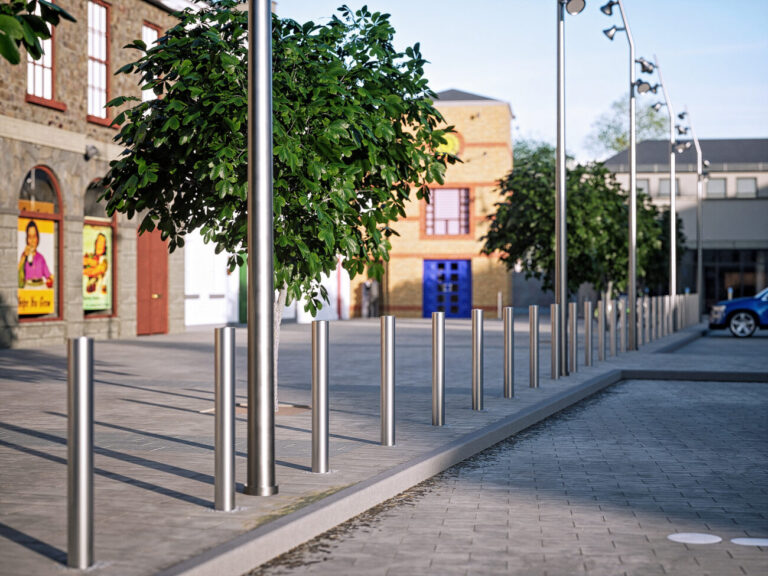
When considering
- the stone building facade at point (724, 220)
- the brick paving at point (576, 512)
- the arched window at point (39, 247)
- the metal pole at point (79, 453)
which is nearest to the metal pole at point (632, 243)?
the brick paving at point (576, 512)

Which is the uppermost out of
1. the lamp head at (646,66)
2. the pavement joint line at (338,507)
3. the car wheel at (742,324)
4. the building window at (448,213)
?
the lamp head at (646,66)

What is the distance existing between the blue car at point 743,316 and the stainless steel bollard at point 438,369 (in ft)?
78.6

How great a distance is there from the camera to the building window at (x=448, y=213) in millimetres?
49031

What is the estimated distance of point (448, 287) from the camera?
49062 mm

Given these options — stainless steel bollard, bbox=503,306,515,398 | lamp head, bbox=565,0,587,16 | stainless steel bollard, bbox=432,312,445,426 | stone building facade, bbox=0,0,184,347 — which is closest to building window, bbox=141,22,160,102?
Result: stone building facade, bbox=0,0,184,347

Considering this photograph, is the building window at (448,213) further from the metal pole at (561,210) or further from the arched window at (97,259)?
the metal pole at (561,210)

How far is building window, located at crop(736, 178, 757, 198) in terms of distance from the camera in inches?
2504

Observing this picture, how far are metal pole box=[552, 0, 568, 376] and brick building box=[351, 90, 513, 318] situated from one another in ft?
104

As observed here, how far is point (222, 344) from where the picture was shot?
5797 mm

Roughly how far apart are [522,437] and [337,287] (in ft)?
118

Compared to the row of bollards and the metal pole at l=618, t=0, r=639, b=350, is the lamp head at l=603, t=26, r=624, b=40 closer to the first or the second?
the metal pole at l=618, t=0, r=639, b=350

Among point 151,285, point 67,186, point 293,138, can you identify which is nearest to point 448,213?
point 151,285

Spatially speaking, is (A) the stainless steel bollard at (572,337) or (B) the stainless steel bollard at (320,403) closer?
(B) the stainless steel bollard at (320,403)

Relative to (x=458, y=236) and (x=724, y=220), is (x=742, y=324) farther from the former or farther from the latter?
(x=724, y=220)
